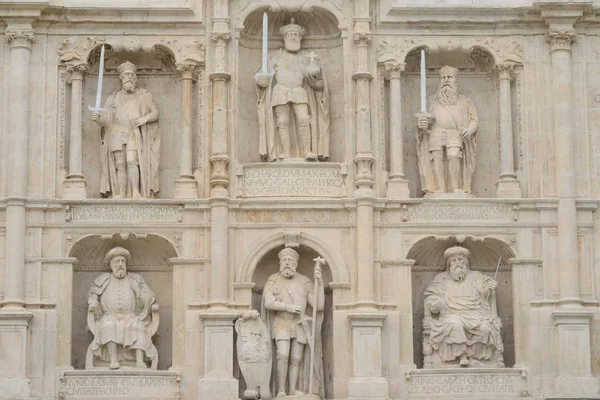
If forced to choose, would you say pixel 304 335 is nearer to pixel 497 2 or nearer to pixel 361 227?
pixel 361 227

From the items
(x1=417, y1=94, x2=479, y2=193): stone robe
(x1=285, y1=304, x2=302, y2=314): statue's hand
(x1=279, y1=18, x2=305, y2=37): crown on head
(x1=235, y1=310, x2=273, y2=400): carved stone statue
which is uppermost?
(x1=279, y1=18, x2=305, y2=37): crown on head

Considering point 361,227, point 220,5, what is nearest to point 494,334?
point 361,227

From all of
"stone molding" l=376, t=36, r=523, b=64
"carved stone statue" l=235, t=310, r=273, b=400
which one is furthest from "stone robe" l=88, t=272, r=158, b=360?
"stone molding" l=376, t=36, r=523, b=64

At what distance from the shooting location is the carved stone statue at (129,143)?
25781mm

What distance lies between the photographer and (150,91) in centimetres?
2656

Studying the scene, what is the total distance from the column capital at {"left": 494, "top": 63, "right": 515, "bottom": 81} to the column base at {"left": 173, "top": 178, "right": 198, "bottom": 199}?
4.64 meters

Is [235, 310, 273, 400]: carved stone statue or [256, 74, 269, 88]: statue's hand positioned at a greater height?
[256, 74, 269, 88]: statue's hand

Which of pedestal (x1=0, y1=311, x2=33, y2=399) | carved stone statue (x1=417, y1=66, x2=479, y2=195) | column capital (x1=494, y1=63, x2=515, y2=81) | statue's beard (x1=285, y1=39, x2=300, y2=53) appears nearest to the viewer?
pedestal (x1=0, y1=311, x2=33, y2=399)

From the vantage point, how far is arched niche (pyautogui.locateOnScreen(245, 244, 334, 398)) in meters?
25.4

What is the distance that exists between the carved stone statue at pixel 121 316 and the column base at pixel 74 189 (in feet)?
2.92

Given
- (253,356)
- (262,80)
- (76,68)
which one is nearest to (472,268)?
(253,356)

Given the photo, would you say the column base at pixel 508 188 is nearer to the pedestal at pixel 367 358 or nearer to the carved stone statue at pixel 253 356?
the pedestal at pixel 367 358

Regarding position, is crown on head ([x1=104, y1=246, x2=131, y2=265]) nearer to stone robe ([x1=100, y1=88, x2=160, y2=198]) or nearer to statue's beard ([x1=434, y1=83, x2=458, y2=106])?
stone robe ([x1=100, y1=88, x2=160, y2=198])

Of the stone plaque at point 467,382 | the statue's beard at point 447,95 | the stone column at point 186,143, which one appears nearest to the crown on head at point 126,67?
the stone column at point 186,143
